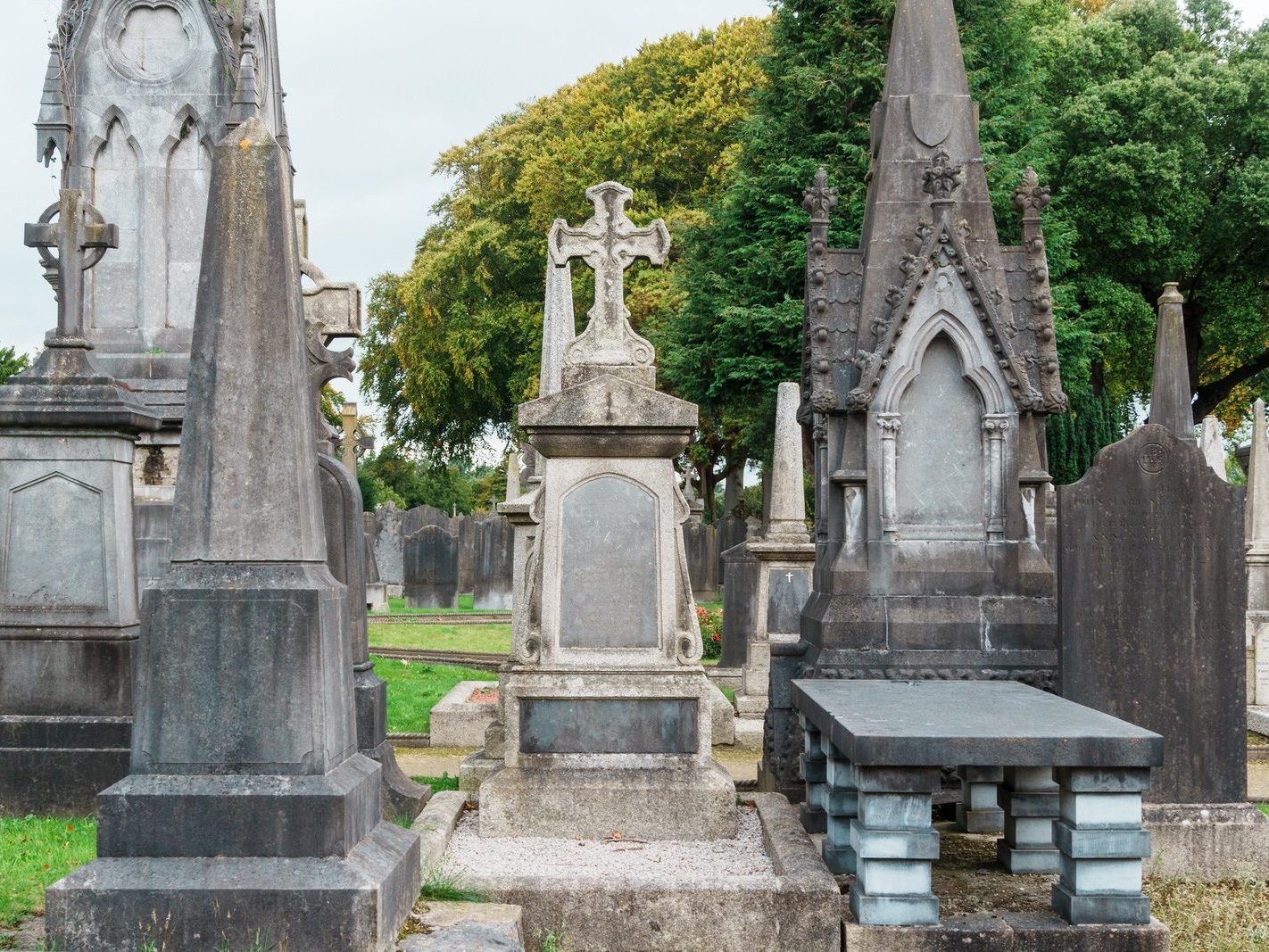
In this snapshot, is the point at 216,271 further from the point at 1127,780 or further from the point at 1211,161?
the point at 1211,161

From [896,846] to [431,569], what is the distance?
28.6 m

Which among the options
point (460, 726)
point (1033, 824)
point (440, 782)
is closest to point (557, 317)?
point (460, 726)

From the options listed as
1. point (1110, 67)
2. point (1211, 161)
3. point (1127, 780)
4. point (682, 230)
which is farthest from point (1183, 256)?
point (1127, 780)

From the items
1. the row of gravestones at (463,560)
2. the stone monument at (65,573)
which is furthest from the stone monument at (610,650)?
the row of gravestones at (463,560)

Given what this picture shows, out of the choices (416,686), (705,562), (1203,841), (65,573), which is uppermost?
(65,573)

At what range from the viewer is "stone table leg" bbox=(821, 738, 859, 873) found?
584 cm

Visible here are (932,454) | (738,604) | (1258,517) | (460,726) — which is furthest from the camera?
(1258,517)

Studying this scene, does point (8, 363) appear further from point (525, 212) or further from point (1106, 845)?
point (1106, 845)

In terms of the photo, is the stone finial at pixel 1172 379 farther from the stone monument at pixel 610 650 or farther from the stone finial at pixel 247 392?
the stone finial at pixel 247 392

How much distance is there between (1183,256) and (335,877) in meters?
28.5

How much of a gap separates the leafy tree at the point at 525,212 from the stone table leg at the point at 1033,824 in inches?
880

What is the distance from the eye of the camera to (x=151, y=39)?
1314 centimetres

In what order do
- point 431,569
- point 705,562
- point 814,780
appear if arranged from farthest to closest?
point 705,562, point 431,569, point 814,780

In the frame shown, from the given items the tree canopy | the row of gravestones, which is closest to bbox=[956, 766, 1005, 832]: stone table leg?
the tree canopy
